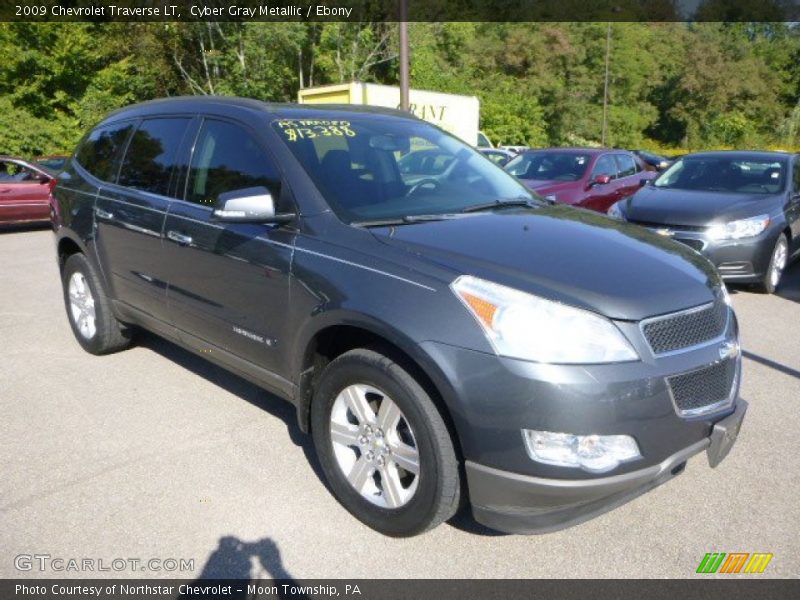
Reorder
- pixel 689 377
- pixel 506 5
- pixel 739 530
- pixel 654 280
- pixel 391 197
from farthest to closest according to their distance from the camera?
1. pixel 506 5
2. pixel 391 197
3. pixel 739 530
4. pixel 654 280
5. pixel 689 377

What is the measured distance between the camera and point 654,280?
270 centimetres

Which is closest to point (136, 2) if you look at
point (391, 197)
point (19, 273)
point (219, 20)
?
point (219, 20)

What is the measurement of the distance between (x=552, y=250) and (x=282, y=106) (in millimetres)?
A: 1891

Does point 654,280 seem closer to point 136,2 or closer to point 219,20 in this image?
point 219,20

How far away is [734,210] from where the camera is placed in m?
6.98

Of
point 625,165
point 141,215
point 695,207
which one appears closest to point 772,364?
point 695,207

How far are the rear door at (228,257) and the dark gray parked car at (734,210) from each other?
4584mm

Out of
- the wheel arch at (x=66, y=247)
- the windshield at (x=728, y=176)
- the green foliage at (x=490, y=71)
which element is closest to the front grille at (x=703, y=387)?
the wheel arch at (x=66, y=247)

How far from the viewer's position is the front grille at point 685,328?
8.16ft

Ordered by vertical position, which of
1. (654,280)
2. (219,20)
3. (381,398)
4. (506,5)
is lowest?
(381,398)

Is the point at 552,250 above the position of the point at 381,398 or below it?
above

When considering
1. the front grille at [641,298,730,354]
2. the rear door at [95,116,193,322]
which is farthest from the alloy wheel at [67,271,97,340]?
the front grille at [641,298,730,354]

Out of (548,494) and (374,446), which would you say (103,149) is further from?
(548,494)

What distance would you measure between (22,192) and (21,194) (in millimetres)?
49
